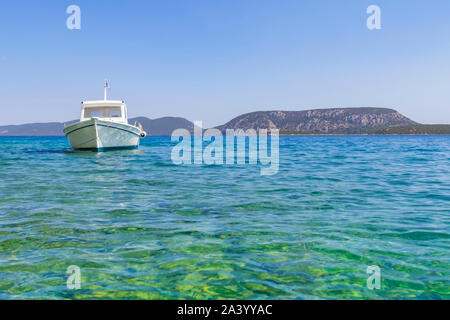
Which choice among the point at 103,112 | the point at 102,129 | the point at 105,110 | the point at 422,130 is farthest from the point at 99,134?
the point at 422,130

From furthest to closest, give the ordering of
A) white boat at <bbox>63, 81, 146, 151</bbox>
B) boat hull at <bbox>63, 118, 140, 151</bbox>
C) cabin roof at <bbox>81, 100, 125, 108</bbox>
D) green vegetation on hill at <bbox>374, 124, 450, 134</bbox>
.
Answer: green vegetation on hill at <bbox>374, 124, 450, 134</bbox> → cabin roof at <bbox>81, 100, 125, 108</bbox> → white boat at <bbox>63, 81, 146, 151</bbox> → boat hull at <bbox>63, 118, 140, 151</bbox>

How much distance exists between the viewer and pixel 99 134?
28750 millimetres

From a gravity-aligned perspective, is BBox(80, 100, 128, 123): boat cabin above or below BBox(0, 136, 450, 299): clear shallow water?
above

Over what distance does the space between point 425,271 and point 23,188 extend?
1176cm

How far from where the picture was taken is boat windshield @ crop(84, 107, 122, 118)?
31.5 m

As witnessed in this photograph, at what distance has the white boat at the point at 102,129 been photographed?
28422mm

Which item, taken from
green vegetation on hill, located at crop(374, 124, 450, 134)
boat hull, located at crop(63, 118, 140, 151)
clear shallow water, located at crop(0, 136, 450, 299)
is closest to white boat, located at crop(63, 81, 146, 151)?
boat hull, located at crop(63, 118, 140, 151)

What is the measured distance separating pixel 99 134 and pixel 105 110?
4.10m

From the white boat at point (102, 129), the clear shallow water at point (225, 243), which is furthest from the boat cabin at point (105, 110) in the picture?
the clear shallow water at point (225, 243)

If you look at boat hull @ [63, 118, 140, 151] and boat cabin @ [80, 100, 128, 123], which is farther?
boat cabin @ [80, 100, 128, 123]

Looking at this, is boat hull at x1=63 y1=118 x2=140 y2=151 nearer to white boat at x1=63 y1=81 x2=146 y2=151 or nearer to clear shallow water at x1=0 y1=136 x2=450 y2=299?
white boat at x1=63 y1=81 x2=146 y2=151

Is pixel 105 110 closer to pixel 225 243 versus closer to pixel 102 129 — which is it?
pixel 102 129

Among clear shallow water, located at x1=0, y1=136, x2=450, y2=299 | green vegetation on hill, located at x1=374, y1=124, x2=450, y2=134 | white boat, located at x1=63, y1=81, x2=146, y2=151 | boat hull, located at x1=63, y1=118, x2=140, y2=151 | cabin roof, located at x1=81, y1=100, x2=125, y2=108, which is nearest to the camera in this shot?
clear shallow water, located at x1=0, y1=136, x2=450, y2=299
